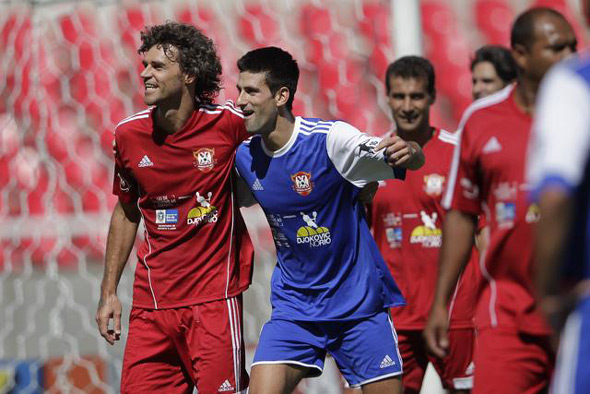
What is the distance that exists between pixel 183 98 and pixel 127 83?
8.87 ft

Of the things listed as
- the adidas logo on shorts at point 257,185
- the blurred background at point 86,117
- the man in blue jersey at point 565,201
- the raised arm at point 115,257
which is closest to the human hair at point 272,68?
the adidas logo on shorts at point 257,185

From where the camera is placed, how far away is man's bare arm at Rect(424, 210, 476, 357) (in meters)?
3.20

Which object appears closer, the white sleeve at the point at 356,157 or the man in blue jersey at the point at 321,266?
the white sleeve at the point at 356,157

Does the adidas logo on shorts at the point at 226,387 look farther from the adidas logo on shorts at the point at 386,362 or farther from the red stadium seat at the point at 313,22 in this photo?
the red stadium seat at the point at 313,22

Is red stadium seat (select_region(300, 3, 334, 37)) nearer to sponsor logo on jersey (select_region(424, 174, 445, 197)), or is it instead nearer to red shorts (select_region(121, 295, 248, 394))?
sponsor logo on jersey (select_region(424, 174, 445, 197))

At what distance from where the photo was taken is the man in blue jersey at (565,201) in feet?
6.81

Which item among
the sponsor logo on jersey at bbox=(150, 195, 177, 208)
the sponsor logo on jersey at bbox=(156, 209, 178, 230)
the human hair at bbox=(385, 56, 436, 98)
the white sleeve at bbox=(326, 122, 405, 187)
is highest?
the human hair at bbox=(385, 56, 436, 98)

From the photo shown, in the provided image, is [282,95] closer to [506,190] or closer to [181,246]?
[181,246]

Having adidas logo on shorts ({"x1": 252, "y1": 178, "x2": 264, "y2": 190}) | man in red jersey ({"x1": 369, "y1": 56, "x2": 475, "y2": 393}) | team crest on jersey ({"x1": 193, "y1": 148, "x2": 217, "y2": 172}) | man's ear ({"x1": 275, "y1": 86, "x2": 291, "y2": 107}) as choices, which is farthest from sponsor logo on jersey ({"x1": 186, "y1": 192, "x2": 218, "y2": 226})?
man in red jersey ({"x1": 369, "y1": 56, "x2": 475, "y2": 393})

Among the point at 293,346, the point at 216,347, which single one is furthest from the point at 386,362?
the point at 216,347

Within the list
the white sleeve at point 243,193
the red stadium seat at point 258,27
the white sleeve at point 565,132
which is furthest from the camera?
the red stadium seat at point 258,27

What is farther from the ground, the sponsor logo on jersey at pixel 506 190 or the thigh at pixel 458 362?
the sponsor logo on jersey at pixel 506 190

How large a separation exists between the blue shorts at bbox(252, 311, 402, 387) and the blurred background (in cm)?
179

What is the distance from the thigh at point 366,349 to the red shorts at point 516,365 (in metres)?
0.92
